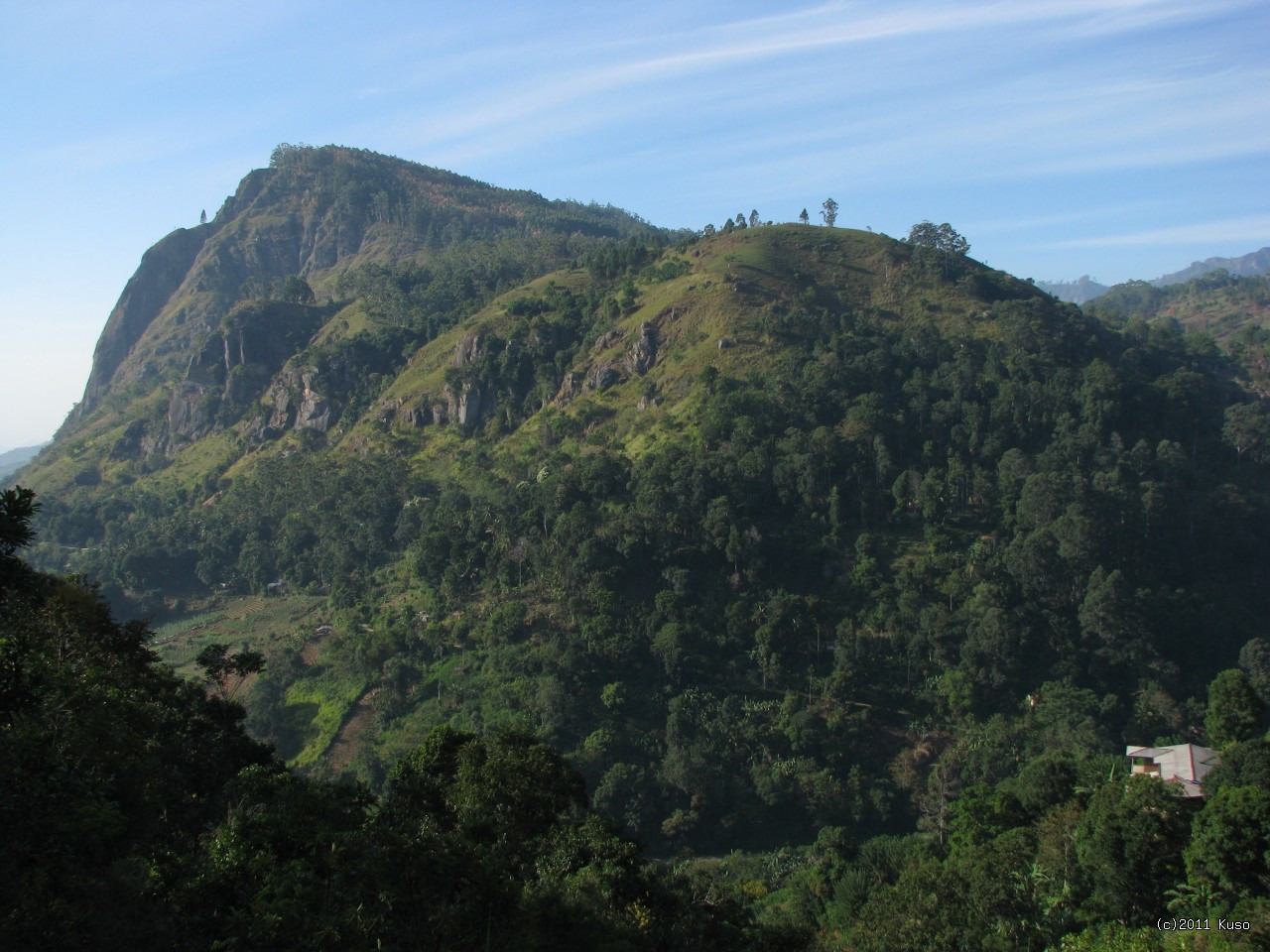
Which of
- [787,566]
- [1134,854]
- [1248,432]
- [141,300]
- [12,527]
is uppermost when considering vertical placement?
[141,300]

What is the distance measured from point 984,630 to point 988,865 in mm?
22770

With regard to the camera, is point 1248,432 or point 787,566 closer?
point 787,566

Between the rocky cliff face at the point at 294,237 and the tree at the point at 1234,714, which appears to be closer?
the tree at the point at 1234,714

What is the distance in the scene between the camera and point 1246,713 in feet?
97.2

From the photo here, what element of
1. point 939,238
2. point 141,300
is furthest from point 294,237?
point 939,238

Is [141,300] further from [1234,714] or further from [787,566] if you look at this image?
[1234,714]

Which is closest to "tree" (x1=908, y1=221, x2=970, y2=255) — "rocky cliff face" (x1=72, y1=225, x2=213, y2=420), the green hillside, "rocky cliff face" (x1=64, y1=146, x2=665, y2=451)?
the green hillside

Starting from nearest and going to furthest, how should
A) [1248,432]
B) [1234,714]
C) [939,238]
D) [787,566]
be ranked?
[1234,714], [787,566], [1248,432], [939,238]

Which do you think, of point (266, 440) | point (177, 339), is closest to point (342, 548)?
point (266, 440)

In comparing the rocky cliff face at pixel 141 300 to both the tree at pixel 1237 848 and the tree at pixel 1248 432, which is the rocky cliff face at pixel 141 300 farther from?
the tree at pixel 1237 848

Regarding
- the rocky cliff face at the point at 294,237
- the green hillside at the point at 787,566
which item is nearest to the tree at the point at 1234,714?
the green hillside at the point at 787,566

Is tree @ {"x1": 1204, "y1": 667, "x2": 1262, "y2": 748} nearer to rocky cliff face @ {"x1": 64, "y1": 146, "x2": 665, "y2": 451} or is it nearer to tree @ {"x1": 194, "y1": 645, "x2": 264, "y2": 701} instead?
tree @ {"x1": 194, "y1": 645, "x2": 264, "y2": 701}

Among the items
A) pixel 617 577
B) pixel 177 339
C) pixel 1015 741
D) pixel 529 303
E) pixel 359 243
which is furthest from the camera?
pixel 359 243

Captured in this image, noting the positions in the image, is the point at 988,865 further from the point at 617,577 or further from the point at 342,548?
the point at 342,548
